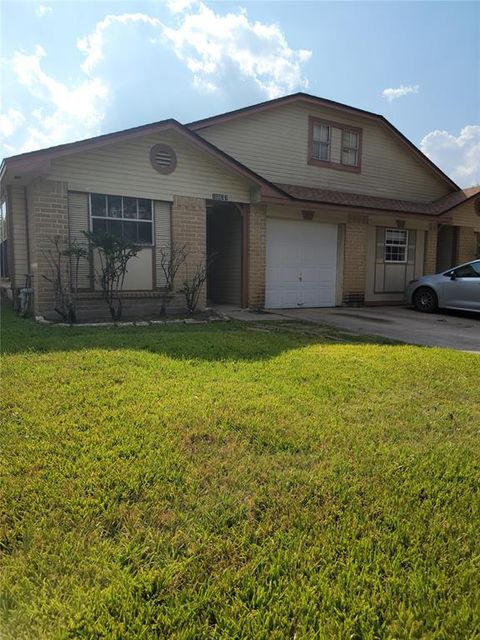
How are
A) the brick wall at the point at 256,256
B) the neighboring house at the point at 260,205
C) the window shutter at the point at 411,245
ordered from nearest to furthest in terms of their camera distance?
the neighboring house at the point at 260,205 → the brick wall at the point at 256,256 → the window shutter at the point at 411,245

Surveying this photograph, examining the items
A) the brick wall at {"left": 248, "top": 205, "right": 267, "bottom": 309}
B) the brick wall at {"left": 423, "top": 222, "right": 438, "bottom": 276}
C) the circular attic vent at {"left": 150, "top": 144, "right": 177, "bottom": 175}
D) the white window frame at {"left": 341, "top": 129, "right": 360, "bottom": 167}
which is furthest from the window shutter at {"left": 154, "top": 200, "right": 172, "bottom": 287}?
the brick wall at {"left": 423, "top": 222, "right": 438, "bottom": 276}

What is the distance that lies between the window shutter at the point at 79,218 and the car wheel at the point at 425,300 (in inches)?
359

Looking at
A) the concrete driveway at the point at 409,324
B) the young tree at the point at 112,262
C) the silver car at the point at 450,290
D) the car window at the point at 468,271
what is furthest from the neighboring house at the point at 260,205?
the car window at the point at 468,271

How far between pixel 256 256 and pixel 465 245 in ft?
30.1

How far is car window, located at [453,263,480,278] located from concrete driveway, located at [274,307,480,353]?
1.08m

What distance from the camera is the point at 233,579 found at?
6.44 feet

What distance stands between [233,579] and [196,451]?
1190 millimetres

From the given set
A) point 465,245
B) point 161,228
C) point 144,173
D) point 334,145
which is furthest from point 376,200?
point 144,173

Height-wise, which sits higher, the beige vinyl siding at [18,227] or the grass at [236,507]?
the beige vinyl siding at [18,227]

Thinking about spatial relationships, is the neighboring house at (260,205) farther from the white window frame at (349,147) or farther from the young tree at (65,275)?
the young tree at (65,275)

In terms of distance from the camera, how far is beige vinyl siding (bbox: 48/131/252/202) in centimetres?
932

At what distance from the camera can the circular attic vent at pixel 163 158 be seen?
10094 mm

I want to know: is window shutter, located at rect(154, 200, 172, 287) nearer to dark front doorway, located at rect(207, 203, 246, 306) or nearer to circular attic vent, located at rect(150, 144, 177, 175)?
circular attic vent, located at rect(150, 144, 177, 175)

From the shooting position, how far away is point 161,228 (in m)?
10.4
